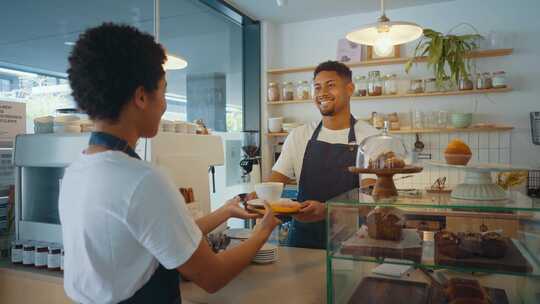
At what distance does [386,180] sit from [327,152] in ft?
3.34

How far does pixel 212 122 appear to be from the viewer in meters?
4.02

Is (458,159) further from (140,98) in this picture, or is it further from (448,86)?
(448,86)

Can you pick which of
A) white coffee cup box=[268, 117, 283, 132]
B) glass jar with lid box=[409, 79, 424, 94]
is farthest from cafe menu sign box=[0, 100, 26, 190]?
glass jar with lid box=[409, 79, 424, 94]

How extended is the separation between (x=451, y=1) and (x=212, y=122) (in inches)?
101

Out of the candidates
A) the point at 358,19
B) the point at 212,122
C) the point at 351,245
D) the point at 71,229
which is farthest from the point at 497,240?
the point at 358,19

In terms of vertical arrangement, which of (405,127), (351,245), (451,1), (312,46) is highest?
(451,1)

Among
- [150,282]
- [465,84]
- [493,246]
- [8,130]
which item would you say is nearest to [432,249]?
[493,246]

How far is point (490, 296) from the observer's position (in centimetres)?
116

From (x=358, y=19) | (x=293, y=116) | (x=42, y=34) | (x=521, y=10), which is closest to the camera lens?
(x=42, y=34)

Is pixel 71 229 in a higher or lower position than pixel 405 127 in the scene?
lower

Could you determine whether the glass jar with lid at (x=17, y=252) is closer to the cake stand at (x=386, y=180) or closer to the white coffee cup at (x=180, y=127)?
the white coffee cup at (x=180, y=127)

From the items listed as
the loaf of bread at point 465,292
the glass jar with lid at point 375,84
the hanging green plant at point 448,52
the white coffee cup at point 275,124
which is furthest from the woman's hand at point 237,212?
the white coffee cup at point 275,124

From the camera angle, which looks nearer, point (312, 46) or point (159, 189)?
point (159, 189)

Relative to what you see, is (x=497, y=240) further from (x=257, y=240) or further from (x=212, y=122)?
(x=212, y=122)
